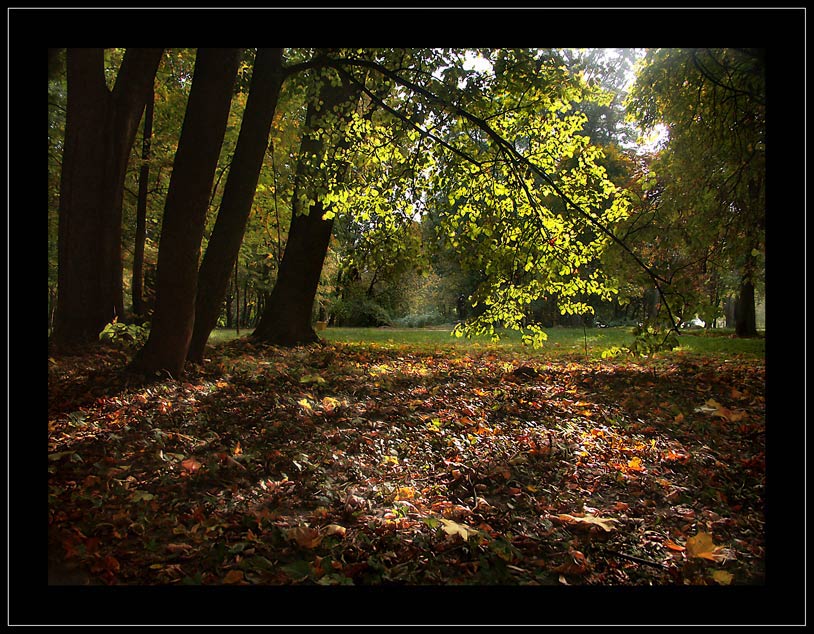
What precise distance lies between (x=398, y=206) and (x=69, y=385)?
410 cm

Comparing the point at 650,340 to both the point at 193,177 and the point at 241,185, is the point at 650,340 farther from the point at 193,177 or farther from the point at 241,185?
the point at 241,185

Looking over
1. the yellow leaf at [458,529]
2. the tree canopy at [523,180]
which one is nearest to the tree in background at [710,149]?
the tree canopy at [523,180]

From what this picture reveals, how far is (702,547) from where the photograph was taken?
8.95ft

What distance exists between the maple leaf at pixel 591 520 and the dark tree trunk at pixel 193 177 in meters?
4.46

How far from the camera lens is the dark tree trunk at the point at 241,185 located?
6.08 metres

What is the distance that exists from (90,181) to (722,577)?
8.59 metres

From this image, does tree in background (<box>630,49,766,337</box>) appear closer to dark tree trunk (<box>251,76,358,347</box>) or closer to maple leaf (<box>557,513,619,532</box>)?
maple leaf (<box>557,513,619,532</box>)

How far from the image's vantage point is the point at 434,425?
5059mm

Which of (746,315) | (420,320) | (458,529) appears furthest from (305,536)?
(420,320)

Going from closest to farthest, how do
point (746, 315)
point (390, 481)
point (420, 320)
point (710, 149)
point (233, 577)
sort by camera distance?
point (233, 577), point (390, 481), point (710, 149), point (746, 315), point (420, 320)

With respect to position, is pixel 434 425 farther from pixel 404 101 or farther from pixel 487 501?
pixel 404 101

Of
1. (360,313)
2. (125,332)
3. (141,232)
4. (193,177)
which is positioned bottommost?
(125,332)

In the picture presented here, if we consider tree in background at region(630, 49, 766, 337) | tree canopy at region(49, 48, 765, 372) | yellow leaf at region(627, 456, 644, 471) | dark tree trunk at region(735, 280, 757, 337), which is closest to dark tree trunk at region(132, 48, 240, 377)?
tree canopy at region(49, 48, 765, 372)

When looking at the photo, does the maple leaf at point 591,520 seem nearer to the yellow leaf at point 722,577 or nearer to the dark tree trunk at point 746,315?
the yellow leaf at point 722,577
